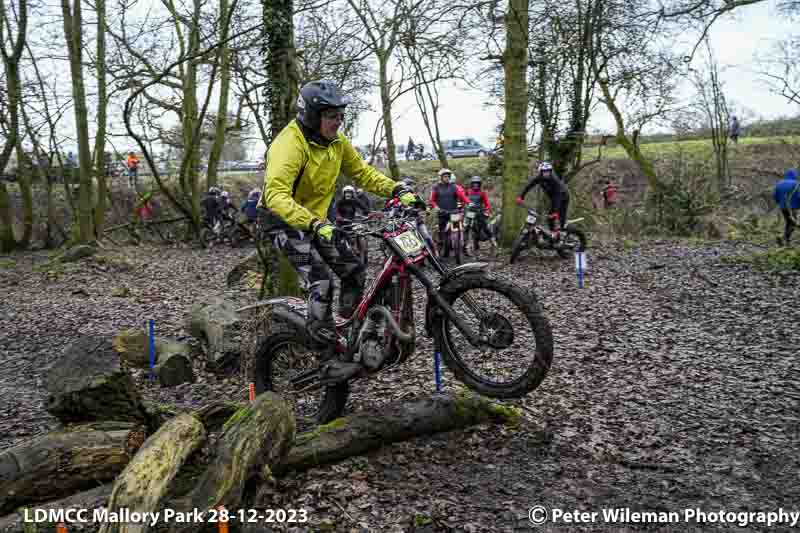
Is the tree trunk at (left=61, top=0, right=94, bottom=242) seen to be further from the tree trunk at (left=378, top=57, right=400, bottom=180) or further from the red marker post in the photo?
the red marker post

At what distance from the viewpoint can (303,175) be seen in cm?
451

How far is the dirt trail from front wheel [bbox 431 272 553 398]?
398 millimetres

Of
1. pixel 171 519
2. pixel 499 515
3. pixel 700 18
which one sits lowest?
pixel 499 515

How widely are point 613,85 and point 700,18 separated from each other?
7898mm

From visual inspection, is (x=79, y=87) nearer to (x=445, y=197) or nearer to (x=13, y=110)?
(x=13, y=110)

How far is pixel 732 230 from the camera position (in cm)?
1941

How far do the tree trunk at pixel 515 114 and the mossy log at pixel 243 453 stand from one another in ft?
40.5

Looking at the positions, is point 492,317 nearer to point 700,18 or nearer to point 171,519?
point 171,519

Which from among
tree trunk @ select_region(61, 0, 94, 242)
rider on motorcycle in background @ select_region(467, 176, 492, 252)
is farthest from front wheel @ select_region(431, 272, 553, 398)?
tree trunk @ select_region(61, 0, 94, 242)

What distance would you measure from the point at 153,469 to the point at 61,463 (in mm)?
714

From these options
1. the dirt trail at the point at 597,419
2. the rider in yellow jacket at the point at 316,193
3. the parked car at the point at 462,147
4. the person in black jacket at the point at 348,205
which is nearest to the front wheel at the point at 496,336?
the dirt trail at the point at 597,419

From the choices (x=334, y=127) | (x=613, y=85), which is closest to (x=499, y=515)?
(x=334, y=127)

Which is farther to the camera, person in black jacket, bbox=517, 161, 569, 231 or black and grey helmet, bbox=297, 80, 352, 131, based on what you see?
person in black jacket, bbox=517, 161, 569, 231

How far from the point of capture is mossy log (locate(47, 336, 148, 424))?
13.1ft
